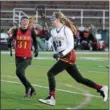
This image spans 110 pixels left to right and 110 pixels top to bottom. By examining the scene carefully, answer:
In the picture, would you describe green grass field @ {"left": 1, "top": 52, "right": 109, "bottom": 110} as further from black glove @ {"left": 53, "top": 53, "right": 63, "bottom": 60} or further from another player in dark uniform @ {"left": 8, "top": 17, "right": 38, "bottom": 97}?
black glove @ {"left": 53, "top": 53, "right": 63, "bottom": 60}

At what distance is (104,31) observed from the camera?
36.7 meters

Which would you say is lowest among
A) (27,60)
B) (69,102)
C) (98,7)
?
(69,102)

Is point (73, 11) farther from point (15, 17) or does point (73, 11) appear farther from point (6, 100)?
point (6, 100)

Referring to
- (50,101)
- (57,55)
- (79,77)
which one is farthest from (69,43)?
(50,101)

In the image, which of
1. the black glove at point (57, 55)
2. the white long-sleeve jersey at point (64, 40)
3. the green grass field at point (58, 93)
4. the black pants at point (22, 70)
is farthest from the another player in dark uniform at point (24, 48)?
the black glove at point (57, 55)

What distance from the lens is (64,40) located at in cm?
1028

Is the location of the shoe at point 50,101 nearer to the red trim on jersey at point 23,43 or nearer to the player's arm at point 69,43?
the player's arm at point 69,43

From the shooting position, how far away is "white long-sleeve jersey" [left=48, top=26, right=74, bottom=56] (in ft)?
33.5

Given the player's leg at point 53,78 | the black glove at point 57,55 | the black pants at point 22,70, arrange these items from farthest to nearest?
1. the black pants at point 22,70
2. the player's leg at point 53,78
3. the black glove at point 57,55

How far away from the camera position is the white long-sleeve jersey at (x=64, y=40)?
10.2 meters

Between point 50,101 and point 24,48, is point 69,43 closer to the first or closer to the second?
point 50,101

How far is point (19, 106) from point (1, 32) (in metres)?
25.0

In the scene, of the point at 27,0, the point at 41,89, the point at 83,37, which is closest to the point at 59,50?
the point at 41,89

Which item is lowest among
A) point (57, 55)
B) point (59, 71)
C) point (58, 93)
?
point (58, 93)
